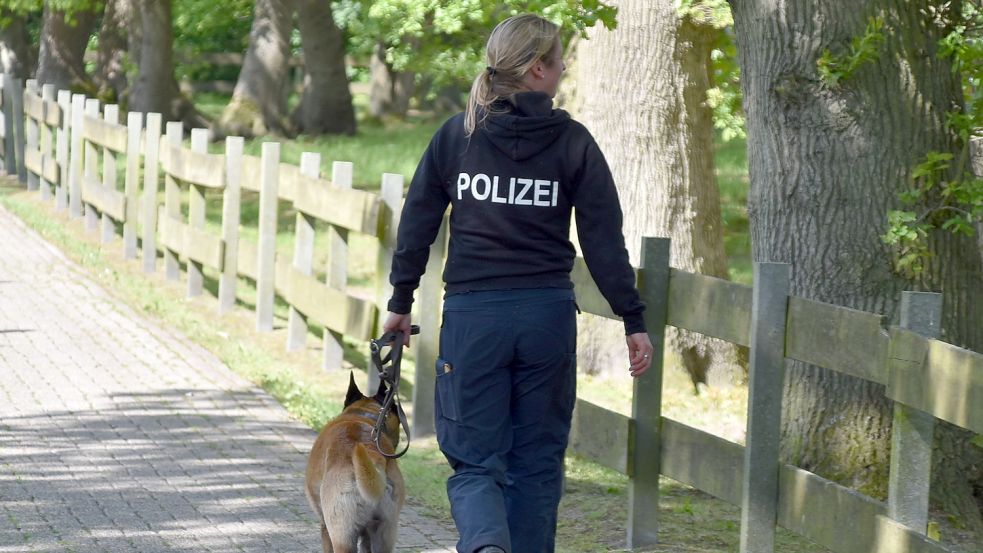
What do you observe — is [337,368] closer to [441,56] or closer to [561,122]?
[561,122]

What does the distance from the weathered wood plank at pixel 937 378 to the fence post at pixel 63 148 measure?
1283 cm

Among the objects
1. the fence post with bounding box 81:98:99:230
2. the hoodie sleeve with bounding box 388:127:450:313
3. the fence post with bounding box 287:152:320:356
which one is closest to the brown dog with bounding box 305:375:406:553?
the hoodie sleeve with bounding box 388:127:450:313

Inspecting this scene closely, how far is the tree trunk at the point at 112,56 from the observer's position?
28.5 meters

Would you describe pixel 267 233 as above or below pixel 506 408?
above

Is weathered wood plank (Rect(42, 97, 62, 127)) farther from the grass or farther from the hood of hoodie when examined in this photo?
the hood of hoodie

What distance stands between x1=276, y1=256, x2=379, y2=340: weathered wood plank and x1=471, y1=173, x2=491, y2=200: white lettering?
13.9ft

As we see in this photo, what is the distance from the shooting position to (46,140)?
56.3 feet

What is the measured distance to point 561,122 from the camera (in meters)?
4.51

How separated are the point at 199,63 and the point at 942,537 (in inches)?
1445

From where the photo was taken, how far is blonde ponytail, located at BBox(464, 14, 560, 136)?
4461mm

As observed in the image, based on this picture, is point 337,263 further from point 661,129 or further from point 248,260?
point 661,129

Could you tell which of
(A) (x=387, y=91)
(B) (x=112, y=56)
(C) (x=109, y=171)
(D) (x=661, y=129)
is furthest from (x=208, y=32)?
(D) (x=661, y=129)

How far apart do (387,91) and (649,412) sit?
3293 centimetres

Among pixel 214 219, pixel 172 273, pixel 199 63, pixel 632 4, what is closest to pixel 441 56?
pixel 214 219
